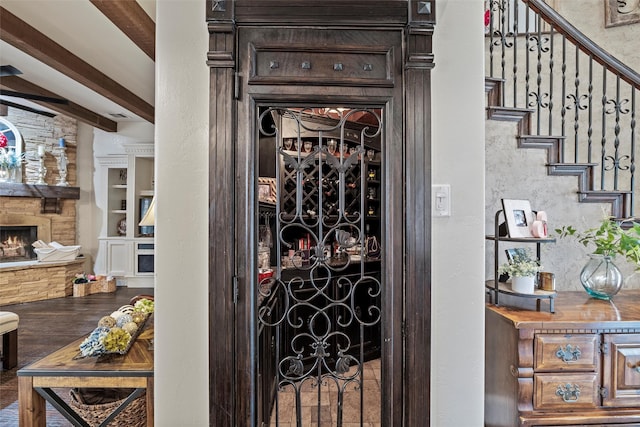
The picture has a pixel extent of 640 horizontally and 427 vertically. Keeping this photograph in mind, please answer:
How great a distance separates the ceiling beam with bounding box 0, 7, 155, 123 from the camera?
2752 millimetres

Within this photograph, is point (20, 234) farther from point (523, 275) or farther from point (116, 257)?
point (523, 275)

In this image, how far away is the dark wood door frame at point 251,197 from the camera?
135 cm

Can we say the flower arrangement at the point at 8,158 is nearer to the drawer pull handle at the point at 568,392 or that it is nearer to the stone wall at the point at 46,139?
the stone wall at the point at 46,139

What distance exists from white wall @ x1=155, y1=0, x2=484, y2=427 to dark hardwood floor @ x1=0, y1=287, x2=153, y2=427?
1753mm

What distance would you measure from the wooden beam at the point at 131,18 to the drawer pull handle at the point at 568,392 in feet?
11.8

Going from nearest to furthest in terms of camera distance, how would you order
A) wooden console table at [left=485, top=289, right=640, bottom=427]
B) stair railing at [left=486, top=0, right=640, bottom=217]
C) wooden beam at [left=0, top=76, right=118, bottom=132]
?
1. wooden console table at [left=485, top=289, right=640, bottom=427]
2. stair railing at [left=486, top=0, right=640, bottom=217]
3. wooden beam at [left=0, top=76, right=118, bottom=132]

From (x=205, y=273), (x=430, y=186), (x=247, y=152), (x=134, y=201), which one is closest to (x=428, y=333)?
(x=430, y=186)

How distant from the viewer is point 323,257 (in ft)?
4.70

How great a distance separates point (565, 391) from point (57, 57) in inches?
189

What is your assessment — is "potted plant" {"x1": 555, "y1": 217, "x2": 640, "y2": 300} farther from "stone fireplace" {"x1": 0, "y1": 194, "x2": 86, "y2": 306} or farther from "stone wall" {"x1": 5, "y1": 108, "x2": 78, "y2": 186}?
"stone wall" {"x1": 5, "y1": 108, "x2": 78, "y2": 186}

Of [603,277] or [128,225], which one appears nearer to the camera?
[603,277]

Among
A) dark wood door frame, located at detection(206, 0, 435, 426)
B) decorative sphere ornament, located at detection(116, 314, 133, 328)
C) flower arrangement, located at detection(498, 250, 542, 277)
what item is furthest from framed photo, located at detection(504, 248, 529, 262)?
decorative sphere ornament, located at detection(116, 314, 133, 328)

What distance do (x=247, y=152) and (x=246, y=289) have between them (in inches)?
23.4

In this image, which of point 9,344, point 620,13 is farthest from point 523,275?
point 9,344
